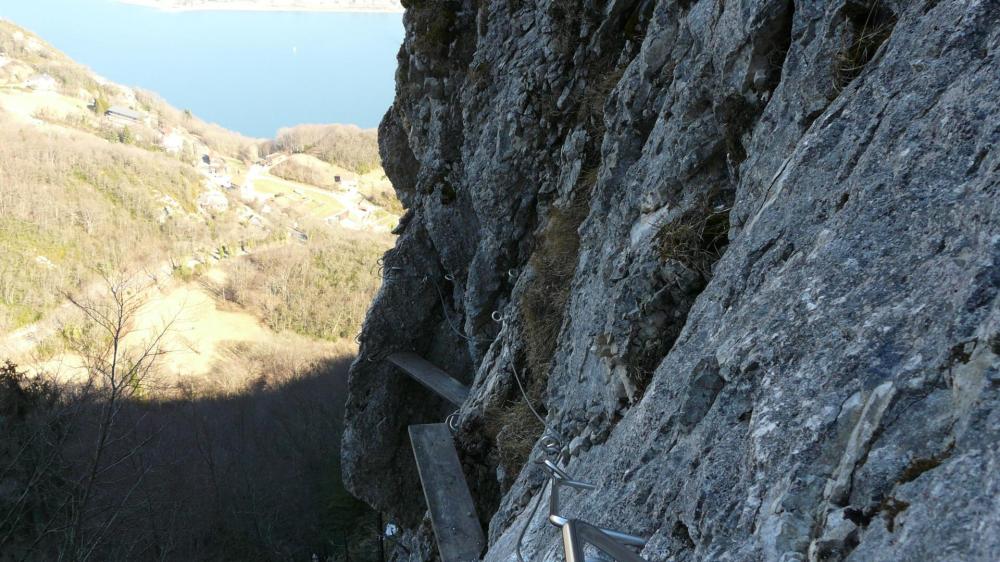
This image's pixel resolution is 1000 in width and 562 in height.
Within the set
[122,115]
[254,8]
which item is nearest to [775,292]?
[122,115]

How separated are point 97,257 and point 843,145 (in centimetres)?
7638

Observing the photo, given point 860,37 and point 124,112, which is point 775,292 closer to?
point 860,37

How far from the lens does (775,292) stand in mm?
2648

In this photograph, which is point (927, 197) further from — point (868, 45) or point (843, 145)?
point (868, 45)

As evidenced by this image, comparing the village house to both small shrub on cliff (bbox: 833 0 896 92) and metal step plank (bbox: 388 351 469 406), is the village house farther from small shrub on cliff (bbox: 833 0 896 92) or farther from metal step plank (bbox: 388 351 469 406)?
small shrub on cliff (bbox: 833 0 896 92)

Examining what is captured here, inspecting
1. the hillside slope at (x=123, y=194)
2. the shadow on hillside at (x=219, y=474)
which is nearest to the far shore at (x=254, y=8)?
the hillside slope at (x=123, y=194)

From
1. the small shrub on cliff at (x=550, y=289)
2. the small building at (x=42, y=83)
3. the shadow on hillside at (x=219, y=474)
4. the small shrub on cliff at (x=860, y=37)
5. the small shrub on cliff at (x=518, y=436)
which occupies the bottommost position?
the shadow on hillside at (x=219, y=474)

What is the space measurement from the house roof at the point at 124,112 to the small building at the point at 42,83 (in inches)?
362

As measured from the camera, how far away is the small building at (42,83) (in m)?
97.2

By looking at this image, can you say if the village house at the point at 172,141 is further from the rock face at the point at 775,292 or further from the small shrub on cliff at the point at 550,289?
the rock face at the point at 775,292

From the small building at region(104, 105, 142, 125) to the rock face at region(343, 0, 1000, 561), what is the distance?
109 m

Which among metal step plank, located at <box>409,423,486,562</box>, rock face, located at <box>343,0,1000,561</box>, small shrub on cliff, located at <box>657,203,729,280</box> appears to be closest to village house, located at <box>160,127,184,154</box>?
metal step plank, located at <box>409,423,486,562</box>

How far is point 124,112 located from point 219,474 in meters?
87.4

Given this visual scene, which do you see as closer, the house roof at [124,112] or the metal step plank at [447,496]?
the metal step plank at [447,496]
